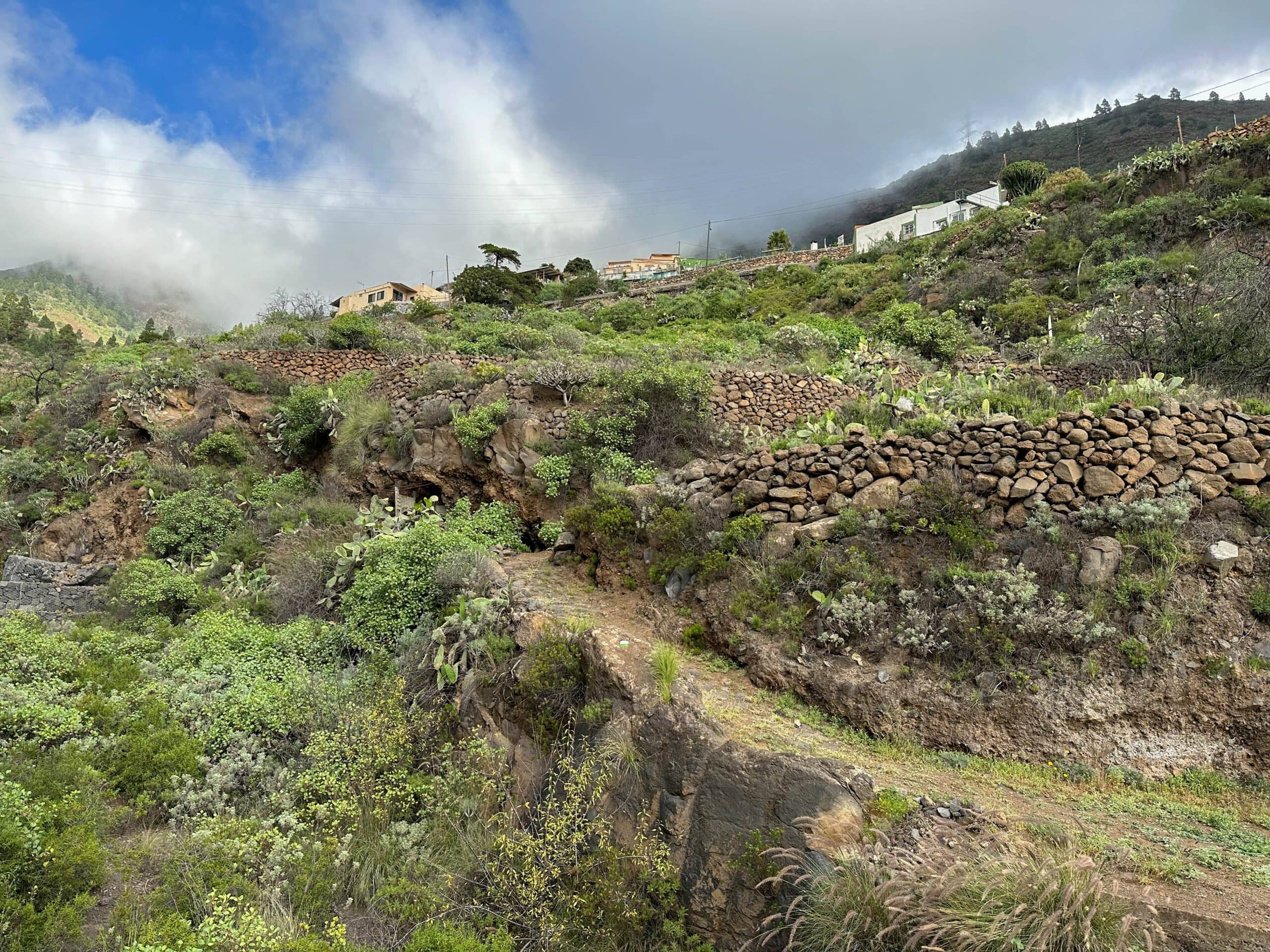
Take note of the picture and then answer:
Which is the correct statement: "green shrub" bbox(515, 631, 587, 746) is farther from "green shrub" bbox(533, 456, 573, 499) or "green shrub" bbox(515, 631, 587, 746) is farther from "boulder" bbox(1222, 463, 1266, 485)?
"boulder" bbox(1222, 463, 1266, 485)

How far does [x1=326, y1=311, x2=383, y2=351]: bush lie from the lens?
1772 centimetres

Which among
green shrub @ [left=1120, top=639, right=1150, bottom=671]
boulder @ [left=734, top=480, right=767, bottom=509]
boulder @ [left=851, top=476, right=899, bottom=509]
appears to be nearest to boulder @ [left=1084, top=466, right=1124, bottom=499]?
green shrub @ [left=1120, top=639, right=1150, bottom=671]

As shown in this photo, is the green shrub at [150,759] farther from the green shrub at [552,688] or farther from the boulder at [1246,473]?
the boulder at [1246,473]

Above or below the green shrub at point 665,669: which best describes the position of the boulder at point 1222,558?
above

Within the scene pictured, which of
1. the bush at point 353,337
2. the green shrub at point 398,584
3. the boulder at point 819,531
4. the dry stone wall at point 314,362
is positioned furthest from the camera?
the bush at point 353,337

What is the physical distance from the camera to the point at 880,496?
6480 millimetres

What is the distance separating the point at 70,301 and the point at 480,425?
4769 inches

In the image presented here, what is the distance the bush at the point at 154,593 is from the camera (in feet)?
32.5

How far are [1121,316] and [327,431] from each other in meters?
15.4

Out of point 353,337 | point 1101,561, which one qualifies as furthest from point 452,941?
point 353,337

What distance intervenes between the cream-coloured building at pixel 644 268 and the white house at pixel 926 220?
13.2 metres

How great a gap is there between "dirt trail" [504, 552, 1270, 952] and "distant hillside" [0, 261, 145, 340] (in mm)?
82875

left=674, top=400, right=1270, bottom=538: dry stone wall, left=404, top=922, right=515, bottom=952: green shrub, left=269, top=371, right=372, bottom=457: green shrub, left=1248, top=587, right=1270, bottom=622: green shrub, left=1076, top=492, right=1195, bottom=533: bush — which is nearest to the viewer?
left=404, top=922, right=515, bottom=952: green shrub

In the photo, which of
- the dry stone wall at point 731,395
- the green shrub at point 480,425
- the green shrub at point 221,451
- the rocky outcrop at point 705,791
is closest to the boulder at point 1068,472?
the rocky outcrop at point 705,791
